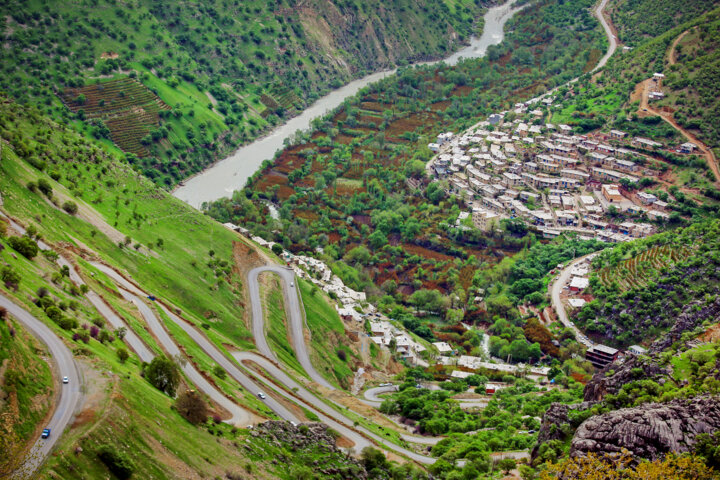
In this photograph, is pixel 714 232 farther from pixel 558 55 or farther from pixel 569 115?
pixel 558 55

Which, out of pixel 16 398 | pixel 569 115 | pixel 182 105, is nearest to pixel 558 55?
pixel 569 115

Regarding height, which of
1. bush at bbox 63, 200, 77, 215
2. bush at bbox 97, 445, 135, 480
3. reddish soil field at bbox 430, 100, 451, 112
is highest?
reddish soil field at bbox 430, 100, 451, 112

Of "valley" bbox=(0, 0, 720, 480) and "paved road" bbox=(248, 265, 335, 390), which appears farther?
"paved road" bbox=(248, 265, 335, 390)

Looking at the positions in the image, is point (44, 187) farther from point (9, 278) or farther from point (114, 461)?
point (114, 461)

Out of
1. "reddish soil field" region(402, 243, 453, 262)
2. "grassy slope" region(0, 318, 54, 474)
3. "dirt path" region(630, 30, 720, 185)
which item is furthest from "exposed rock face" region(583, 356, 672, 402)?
"dirt path" region(630, 30, 720, 185)

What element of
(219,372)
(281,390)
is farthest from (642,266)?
(219,372)

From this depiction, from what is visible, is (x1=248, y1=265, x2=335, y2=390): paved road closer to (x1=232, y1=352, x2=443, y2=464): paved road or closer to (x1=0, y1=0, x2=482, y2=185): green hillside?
(x1=232, y1=352, x2=443, y2=464): paved road
